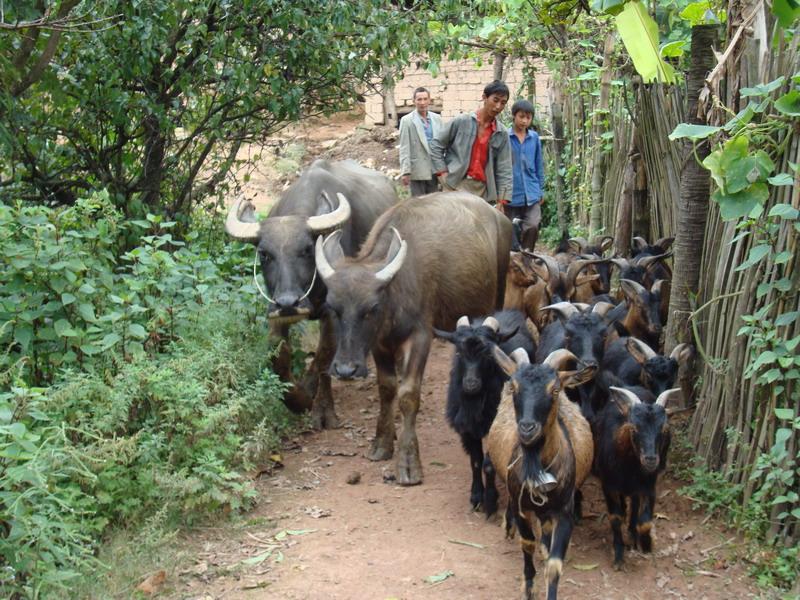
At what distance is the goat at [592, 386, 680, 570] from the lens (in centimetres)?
614

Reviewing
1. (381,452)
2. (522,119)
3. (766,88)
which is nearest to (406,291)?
(381,452)

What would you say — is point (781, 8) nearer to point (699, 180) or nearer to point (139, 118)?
point (699, 180)

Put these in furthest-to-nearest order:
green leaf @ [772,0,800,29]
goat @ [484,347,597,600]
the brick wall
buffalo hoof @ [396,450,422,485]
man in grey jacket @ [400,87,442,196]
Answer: the brick wall → man in grey jacket @ [400,87,442,196] → buffalo hoof @ [396,450,422,485] → goat @ [484,347,597,600] → green leaf @ [772,0,800,29]

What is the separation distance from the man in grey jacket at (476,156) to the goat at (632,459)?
5391 millimetres

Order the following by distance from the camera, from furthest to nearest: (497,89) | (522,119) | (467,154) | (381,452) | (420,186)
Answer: (420,186) < (522,119) < (467,154) < (497,89) < (381,452)

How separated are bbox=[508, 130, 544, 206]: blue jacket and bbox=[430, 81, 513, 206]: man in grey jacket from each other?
377 millimetres

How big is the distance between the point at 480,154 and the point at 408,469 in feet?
16.1

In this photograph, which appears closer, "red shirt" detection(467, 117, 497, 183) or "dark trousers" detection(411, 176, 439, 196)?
"red shirt" detection(467, 117, 497, 183)

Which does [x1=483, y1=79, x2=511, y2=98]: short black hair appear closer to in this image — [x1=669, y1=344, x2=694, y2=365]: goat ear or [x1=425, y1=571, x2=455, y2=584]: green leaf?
[x1=669, y1=344, x2=694, y2=365]: goat ear

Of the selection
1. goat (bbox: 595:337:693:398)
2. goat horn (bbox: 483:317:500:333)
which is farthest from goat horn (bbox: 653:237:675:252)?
goat horn (bbox: 483:317:500:333)

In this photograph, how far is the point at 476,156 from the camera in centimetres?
Result: 1149

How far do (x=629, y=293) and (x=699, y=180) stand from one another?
4.27ft

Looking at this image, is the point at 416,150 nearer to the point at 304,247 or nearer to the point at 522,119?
the point at 522,119

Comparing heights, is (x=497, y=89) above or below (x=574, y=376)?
above
